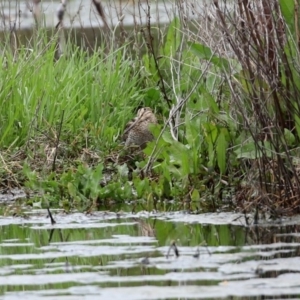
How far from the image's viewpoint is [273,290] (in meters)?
3.84

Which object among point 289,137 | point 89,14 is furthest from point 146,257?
point 89,14

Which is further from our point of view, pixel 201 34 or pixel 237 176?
pixel 201 34

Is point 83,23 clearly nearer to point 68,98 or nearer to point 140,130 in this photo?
point 68,98

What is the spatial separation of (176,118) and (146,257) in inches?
95.5

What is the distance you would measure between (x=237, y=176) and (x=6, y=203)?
1.44 metres

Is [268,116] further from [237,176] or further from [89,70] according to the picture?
[89,70]

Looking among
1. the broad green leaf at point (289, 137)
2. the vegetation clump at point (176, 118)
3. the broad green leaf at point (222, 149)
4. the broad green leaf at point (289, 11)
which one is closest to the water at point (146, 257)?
the vegetation clump at point (176, 118)

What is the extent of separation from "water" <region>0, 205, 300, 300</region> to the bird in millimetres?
1831

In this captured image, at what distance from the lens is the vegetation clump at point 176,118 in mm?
5473

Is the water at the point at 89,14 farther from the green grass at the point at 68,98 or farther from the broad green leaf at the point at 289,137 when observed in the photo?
the broad green leaf at the point at 289,137

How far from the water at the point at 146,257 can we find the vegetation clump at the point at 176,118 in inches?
14.4

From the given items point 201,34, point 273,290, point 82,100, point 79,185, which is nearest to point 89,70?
point 82,100

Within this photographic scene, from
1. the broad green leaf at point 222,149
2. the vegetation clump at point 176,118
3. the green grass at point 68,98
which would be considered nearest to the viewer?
the vegetation clump at point 176,118

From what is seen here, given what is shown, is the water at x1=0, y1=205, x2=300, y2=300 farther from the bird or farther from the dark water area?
the dark water area
